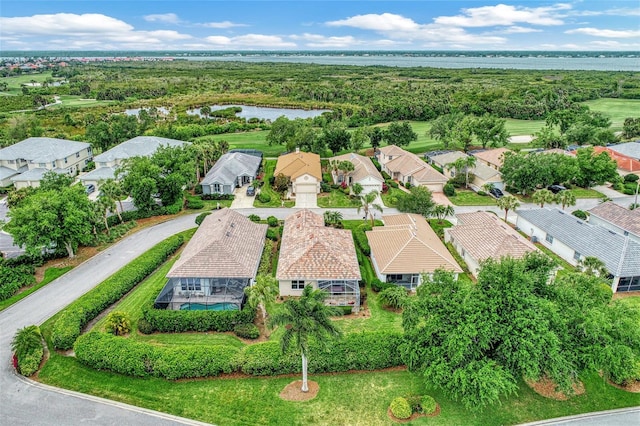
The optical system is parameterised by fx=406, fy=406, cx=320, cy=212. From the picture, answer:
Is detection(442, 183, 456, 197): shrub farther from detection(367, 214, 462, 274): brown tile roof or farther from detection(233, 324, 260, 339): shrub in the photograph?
detection(233, 324, 260, 339): shrub

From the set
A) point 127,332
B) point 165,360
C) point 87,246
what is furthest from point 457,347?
point 87,246

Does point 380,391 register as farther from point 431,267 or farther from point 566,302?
point 431,267

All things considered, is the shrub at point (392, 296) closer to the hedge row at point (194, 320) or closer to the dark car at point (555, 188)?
the hedge row at point (194, 320)

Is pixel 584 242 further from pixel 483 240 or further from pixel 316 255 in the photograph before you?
pixel 316 255

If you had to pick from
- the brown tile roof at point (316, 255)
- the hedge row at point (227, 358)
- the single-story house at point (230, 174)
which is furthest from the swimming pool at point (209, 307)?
the single-story house at point (230, 174)

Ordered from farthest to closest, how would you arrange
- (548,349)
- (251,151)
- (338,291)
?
(251,151)
(338,291)
(548,349)

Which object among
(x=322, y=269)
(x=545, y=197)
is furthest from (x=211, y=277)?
(x=545, y=197)
